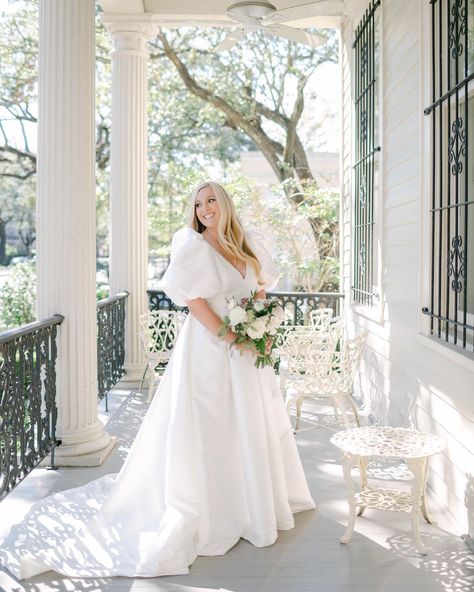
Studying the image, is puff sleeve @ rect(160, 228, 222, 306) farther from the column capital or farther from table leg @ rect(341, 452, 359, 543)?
the column capital

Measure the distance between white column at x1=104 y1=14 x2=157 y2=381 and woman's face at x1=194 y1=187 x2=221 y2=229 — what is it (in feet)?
12.7

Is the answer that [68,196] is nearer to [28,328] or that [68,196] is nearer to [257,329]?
[28,328]

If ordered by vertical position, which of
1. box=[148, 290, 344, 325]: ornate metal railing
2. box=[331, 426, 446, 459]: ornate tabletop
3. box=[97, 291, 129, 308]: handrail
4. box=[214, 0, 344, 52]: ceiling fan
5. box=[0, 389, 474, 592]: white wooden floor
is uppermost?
box=[214, 0, 344, 52]: ceiling fan

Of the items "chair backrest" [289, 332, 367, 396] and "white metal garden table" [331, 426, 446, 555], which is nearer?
"white metal garden table" [331, 426, 446, 555]

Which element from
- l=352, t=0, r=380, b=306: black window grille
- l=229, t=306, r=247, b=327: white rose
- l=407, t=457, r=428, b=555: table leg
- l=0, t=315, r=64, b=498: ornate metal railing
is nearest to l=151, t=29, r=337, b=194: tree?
l=352, t=0, r=380, b=306: black window grille

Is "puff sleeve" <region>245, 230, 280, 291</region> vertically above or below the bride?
above

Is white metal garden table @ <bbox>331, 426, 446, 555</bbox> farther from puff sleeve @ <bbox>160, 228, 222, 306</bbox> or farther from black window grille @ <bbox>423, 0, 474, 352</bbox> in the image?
puff sleeve @ <bbox>160, 228, 222, 306</bbox>

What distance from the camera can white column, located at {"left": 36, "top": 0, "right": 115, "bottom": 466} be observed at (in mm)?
4594

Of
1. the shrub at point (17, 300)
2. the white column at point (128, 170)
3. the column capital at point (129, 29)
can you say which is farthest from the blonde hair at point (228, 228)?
the shrub at point (17, 300)

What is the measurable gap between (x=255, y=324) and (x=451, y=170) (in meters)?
1.52

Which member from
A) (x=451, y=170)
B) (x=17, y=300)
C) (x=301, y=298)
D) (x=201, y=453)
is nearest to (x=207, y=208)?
(x=201, y=453)

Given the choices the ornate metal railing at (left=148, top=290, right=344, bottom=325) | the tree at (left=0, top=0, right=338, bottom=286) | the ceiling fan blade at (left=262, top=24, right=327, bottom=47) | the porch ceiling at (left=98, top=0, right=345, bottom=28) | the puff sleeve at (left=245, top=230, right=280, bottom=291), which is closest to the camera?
the puff sleeve at (left=245, top=230, right=280, bottom=291)

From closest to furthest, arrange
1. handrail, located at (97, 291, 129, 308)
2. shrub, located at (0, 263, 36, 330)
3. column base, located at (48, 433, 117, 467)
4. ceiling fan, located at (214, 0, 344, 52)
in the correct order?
1. column base, located at (48, 433, 117, 467)
2. ceiling fan, located at (214, 0, 344, 52)
3. handrail, located at (97, 291, 129, 308)
4. shrub, located at (0, 263, 36, 330)

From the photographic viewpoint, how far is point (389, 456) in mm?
3375
